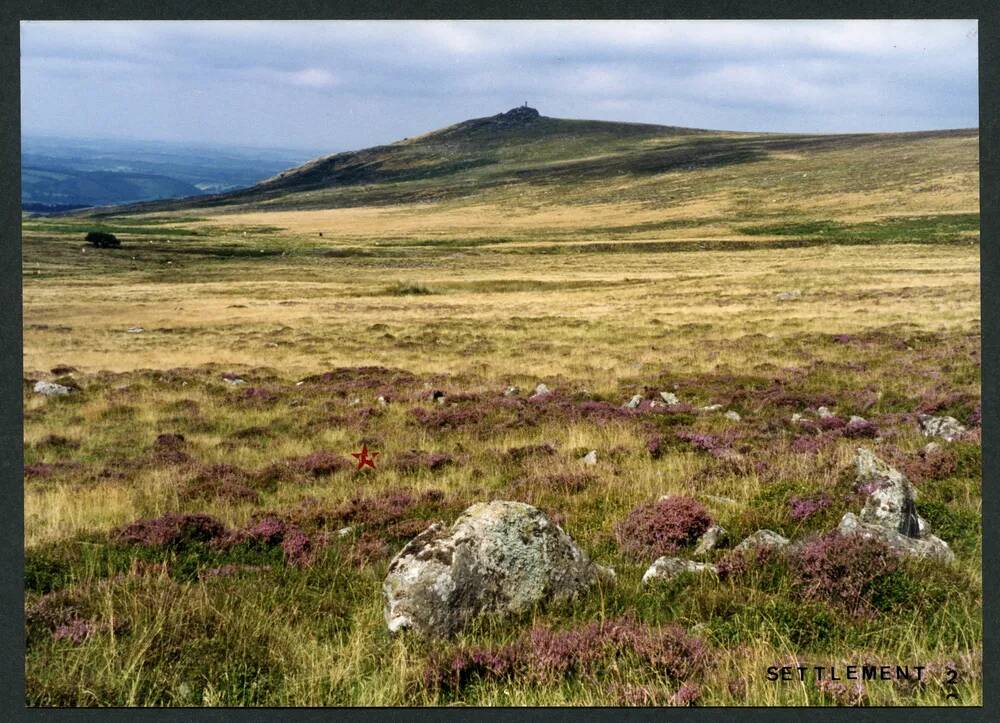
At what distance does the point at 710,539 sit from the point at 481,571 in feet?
8.31

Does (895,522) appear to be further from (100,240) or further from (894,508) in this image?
(100,240)

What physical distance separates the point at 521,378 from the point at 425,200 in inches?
5666

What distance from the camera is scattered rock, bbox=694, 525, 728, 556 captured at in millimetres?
5895

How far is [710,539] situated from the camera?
598 centimetres

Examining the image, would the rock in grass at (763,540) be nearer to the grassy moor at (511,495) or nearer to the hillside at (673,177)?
the grassy moor at (511,495)

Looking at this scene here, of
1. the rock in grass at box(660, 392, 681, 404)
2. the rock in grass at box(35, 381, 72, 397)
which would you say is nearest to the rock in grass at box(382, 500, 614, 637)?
the rock in grass at box(660, 392, 681, 404)

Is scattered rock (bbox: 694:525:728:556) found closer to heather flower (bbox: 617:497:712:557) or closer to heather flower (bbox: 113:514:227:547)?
heather flower (bbox: 617:497:712:557)

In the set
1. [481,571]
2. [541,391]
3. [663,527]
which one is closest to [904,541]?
[663,527]

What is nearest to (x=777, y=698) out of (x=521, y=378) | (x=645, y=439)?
(x=645, y=439)

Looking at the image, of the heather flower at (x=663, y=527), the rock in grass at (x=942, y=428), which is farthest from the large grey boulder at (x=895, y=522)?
the rock in grass at (x=942, y=428)

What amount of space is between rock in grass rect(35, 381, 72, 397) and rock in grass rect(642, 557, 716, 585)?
50.4ft

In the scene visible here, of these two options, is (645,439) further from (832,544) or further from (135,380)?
(135,380)

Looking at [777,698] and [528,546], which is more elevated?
[528,546]
